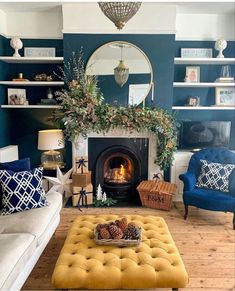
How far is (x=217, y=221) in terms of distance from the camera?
12.0ft

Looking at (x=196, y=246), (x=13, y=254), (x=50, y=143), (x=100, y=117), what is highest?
(x=100, y=117)

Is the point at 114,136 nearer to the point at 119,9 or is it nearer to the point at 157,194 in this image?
the point at 157,194

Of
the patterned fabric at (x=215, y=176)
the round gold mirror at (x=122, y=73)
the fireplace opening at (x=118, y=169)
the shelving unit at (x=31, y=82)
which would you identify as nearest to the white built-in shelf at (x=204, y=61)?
the round gold mirror at (x=122, y=73)

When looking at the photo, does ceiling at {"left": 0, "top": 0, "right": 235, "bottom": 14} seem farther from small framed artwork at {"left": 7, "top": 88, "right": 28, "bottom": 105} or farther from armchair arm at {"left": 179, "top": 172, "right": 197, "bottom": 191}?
armchair arm at {"left": 179, "top": 172, "right": 197, "bottom": 191}

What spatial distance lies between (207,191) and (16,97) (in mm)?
3314

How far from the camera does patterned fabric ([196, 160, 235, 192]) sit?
3.64 meters

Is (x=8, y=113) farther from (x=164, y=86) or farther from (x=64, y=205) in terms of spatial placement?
(x=164, y=86)

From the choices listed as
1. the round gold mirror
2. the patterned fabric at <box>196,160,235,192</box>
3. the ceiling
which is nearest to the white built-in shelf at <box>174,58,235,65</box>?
the round gold mirror

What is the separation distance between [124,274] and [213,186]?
2.23 metres

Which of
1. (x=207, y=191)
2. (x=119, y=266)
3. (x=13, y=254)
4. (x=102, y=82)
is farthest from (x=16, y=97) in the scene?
(x=119, y=266)

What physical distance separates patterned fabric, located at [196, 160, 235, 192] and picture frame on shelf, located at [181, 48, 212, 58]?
1863mm

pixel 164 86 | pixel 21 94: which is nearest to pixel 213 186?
pixel 164 86

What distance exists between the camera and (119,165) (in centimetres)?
454

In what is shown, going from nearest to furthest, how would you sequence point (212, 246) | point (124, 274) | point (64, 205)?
point (124, 274) → point (212, 246) → point (64, 205)
